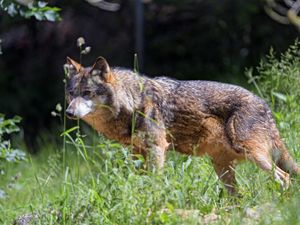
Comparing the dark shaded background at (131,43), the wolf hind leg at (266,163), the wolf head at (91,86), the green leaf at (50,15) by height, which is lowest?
the dark shaded background at (131,43)

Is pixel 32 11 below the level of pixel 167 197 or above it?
above

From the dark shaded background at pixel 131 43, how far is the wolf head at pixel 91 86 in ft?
14.1

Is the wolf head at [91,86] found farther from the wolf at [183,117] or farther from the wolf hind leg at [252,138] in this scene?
the wolf hind leg at [252,138]

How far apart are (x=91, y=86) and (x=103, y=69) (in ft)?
0.55

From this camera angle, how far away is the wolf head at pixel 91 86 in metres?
7.14

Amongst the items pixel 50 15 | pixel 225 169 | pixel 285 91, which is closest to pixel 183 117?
pixel 225 169

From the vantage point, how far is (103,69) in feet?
23.7

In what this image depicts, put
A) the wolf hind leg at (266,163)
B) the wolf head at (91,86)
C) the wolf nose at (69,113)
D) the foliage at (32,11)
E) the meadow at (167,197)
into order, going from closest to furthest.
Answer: the meadow at (167,197) < the wolf hind leg at (266,163) < the wolf nose at (69,113) < the wolf head at (91,86) < the foliage at (32,11)

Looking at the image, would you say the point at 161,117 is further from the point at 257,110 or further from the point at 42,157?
the point at 42,157

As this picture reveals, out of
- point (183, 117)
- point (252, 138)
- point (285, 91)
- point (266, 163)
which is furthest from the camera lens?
point (285, 91)

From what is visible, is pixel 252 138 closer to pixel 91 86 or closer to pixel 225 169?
pixel 225 169

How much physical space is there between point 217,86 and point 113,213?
1752 mm

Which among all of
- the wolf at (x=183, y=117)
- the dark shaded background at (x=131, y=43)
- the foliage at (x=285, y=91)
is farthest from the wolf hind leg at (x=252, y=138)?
the dark shaded background at (x=131, y=43)

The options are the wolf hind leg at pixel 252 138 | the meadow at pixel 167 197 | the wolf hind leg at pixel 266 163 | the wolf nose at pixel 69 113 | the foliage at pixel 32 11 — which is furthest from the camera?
the foliage at pixel 32 11
